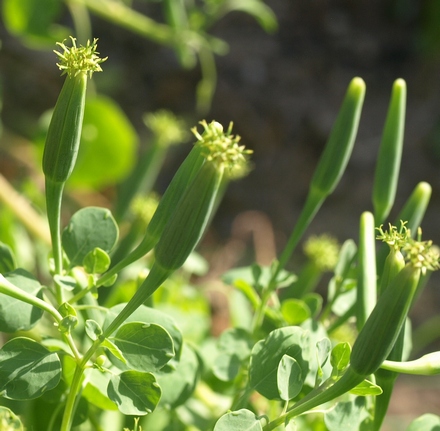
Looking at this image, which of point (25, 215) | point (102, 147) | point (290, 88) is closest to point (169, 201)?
point (25, 215)

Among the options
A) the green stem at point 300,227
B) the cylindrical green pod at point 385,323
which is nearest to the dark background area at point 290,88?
the green stem at point 300,227

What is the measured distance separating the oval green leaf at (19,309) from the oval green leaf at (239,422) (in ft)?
0.23

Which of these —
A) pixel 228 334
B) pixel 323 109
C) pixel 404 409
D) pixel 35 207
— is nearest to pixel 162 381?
pixel 228 334

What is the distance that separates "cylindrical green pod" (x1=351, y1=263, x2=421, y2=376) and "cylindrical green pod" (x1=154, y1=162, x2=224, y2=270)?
0.06m

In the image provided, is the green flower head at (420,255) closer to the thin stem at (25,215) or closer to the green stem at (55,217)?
the green stem at (55,217)

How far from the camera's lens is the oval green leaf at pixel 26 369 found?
0.63 ft

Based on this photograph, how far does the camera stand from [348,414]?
0.70 ft

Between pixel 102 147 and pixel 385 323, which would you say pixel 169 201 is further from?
pixel 102 147

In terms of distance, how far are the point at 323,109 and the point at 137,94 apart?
0.38 metres

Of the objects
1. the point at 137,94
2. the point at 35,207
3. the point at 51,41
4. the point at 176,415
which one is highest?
the point at 137,94

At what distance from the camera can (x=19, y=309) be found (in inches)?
8.1

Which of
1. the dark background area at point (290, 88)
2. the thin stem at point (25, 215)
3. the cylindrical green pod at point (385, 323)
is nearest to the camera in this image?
the cylindrical green pod at point (385, 323)

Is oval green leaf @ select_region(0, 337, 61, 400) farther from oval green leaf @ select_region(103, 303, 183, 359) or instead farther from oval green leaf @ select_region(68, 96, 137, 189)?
oval green leaf @ select_region(68, 96, 137, 189)

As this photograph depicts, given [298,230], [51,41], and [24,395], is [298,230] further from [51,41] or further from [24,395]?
[51,41]
